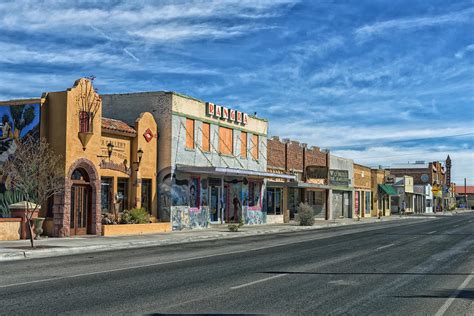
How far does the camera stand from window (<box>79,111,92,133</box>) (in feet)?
79.8

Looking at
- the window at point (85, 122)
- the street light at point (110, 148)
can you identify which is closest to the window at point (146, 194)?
the street light at point (110, 148)

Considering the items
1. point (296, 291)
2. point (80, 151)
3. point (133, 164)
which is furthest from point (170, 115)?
point (296, 291)

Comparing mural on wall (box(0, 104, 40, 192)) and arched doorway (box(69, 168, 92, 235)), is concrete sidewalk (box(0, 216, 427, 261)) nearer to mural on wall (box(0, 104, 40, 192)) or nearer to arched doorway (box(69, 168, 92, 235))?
arched doorway (box(69, 168, 92, 235))

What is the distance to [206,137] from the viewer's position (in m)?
33.9

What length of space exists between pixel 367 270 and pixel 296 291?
398cm

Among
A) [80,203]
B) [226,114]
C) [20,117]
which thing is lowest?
[80,203]

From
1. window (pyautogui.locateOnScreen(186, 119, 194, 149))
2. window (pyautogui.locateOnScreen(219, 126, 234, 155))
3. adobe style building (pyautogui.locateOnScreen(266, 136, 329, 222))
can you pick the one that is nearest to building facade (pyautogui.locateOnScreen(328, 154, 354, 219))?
adobe style building (pyautogui.locateOnScreen(266, 136, 329, 222))

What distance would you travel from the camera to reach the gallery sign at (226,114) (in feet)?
111

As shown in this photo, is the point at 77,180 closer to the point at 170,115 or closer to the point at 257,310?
the point at 170,115

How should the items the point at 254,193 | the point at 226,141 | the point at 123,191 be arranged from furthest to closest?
1. the point at 254,193
2. the point at 226,141
3. the point at 123,191

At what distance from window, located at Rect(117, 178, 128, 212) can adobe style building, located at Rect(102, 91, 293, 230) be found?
2404 mm

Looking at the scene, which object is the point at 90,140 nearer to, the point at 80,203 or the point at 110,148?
the point at 110,148

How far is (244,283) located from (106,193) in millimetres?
16687

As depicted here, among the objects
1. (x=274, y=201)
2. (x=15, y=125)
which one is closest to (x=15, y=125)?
(x=15, y=125)
